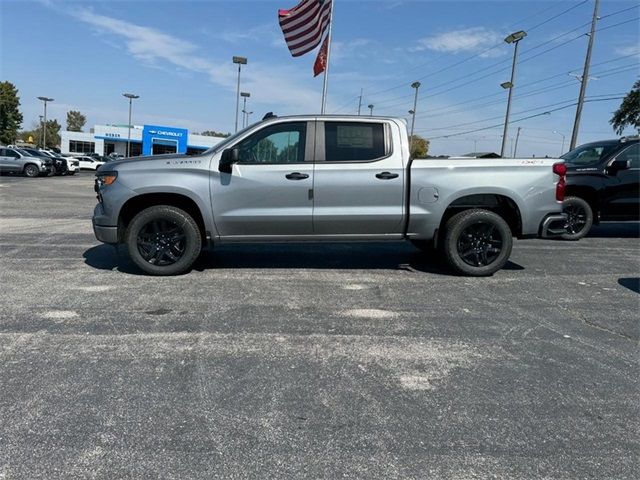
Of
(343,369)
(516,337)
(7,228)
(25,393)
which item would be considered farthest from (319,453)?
(7,228)

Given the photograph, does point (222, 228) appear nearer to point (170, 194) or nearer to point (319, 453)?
point (170, 194)

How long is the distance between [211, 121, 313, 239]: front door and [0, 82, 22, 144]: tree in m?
93.4

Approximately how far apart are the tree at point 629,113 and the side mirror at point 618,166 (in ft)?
134

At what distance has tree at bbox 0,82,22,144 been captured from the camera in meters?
84.2

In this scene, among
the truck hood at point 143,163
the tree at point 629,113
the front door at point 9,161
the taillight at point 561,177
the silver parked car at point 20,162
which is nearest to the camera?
the truck hood at point 143,163

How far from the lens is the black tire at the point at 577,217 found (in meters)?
9.77

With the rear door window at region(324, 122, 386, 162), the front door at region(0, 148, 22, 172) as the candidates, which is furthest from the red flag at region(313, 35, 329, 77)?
the front door at region(0, 148, 22, 172)

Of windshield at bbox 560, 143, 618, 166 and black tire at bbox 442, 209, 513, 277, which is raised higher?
windshield at bbox 560, 143, 618, 166

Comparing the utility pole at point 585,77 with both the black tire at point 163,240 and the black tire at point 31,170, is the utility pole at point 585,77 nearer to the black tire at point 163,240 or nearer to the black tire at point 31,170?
the black tire at point 163,240

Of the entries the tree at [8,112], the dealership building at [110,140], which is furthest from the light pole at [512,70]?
the tree at [8,112]

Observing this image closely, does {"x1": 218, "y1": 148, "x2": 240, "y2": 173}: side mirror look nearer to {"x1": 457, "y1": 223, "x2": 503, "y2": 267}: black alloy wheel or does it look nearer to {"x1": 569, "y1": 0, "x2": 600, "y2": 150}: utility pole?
{"x1": 457, "y1": 223, "x2": 503, "y2": 267}: black alloy wheel

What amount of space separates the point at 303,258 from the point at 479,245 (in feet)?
8.07

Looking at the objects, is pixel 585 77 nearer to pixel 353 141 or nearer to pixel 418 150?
pixel 418 150

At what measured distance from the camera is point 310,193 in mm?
6238
